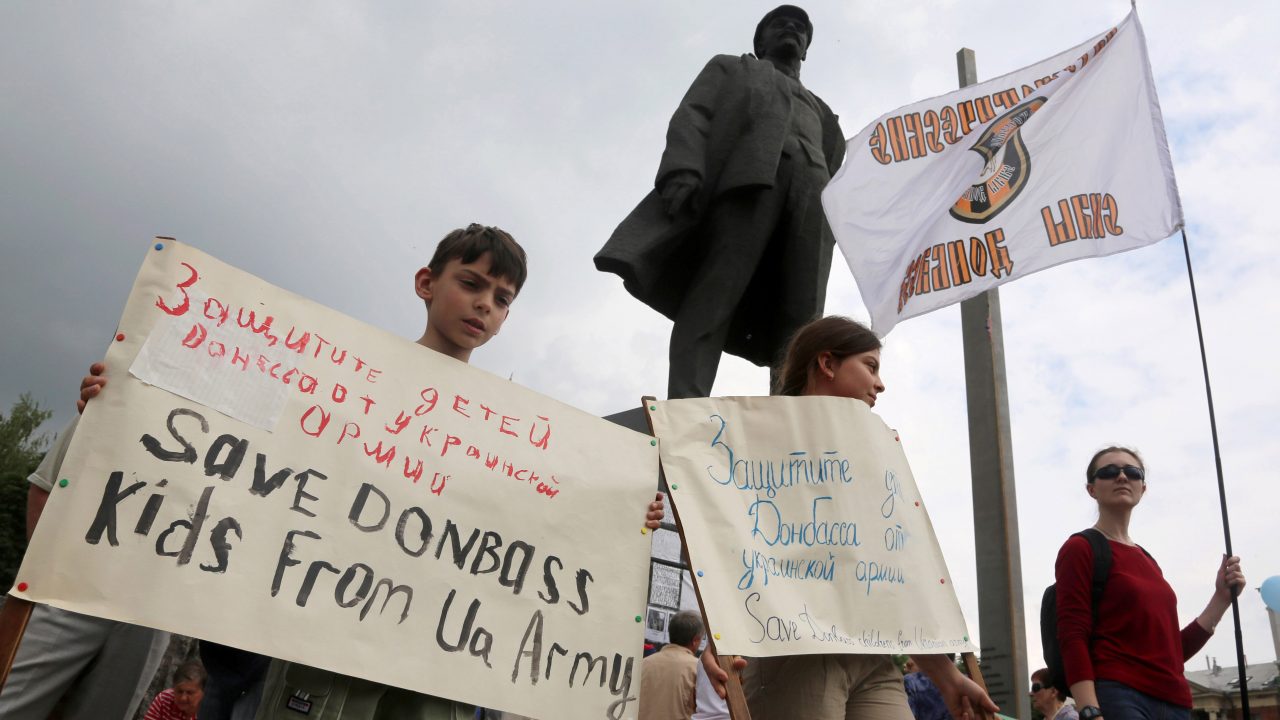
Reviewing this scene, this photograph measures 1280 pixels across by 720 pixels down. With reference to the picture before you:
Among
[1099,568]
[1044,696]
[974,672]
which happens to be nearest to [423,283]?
[974,672]

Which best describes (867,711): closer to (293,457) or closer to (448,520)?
(448,520)

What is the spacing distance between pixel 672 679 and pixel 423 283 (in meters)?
1.97

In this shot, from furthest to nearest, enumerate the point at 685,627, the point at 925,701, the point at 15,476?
the point at 15,476
the point at 925,701
the point at 685,627

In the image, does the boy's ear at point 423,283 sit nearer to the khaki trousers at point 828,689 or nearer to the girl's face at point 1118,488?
the khaki trousers at point 828,689

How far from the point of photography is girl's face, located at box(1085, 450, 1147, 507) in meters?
3.41

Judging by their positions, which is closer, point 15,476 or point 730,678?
point 730,678

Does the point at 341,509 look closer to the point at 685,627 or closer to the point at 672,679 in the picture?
the point at 672,679

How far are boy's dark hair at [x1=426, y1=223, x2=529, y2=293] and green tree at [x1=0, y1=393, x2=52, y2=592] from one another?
2105 centimetres

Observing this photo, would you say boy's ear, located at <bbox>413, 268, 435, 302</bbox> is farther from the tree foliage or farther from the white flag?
the tree foliage

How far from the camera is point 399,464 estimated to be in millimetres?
2166

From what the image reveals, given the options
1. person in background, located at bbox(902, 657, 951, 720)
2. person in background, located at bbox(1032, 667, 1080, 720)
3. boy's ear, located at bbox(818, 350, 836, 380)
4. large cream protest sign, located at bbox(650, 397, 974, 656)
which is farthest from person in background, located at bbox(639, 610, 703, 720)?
person in background, located at bbox(1032, 667, 1080, 720)

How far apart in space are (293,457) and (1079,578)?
2627mm

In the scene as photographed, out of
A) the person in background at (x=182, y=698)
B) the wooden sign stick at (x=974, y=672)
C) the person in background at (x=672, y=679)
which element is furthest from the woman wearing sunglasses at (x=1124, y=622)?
the person in background at (x=182, y=698)

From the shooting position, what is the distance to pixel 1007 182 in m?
5.74
